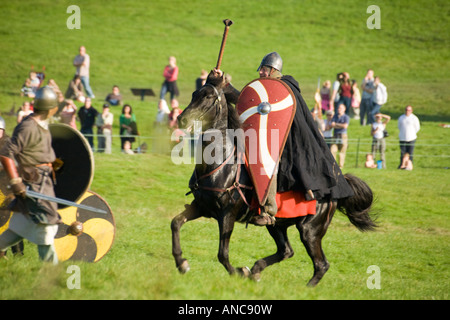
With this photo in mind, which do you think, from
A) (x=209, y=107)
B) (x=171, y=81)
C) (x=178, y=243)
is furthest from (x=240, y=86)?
(x=178, y=243)

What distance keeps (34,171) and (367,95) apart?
17.0 metres

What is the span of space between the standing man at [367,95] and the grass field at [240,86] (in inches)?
20.3

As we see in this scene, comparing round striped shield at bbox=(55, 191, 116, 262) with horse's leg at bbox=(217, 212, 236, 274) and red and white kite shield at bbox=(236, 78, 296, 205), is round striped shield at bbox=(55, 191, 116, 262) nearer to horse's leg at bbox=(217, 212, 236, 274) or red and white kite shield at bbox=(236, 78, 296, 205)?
horse's leg at bbox=(217, 212, 236, 274)

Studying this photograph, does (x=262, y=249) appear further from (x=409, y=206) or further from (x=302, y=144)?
(x=409, y=206)

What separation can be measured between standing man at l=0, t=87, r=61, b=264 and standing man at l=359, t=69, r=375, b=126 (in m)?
16.5

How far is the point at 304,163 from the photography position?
25.2 ft

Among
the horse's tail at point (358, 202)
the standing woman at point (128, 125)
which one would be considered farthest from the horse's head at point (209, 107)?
the standing woman at point (128, 125)

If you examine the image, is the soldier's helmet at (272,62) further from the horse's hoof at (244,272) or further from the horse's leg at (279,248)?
the horse's hoof at (244,272)

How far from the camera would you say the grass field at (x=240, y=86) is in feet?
23.6

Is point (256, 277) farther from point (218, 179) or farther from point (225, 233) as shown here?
point (218, 179)

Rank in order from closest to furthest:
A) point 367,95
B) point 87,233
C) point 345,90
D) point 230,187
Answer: point 230,187 → point 87,233 → point 345,90 → point 367,95

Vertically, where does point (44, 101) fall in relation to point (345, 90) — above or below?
below

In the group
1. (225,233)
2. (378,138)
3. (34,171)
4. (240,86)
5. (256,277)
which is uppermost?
(240,86)
